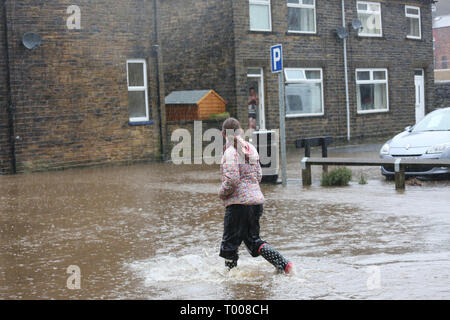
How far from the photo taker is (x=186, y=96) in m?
24.2

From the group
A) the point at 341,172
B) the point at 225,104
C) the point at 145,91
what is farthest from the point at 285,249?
the point at 225,104

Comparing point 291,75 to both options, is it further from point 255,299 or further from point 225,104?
point 255,299

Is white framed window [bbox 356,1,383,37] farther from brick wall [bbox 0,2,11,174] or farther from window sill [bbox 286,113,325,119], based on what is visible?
brick wall [bbox 0,2,11,174]

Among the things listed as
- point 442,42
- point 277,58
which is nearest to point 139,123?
point 277,58

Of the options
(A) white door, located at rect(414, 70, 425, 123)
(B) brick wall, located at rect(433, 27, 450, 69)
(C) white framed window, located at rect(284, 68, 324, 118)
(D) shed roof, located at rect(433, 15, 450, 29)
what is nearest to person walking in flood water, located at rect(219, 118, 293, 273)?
(C) white framed window, located at rect(284, 68, 324, 118)

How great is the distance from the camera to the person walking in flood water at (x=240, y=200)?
678 cm

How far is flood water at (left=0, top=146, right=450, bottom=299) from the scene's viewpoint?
6402mm

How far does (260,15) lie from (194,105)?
4.19m

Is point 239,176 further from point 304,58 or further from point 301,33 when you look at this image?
point 301,33

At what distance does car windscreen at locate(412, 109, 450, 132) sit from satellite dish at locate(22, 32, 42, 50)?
32.4 ft

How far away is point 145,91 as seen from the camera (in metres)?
21.7

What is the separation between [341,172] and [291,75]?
1189 centimetres

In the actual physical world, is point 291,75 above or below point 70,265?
above
